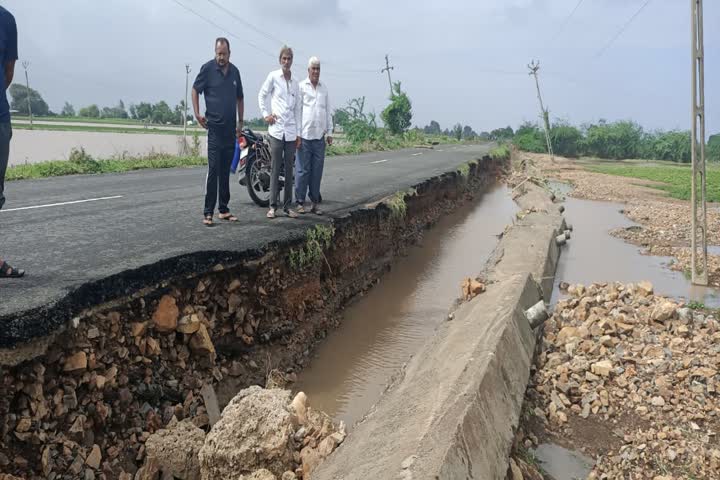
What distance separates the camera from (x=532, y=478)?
3748 mm

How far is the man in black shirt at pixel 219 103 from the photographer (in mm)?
5391

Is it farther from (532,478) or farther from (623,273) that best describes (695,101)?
(532,478)

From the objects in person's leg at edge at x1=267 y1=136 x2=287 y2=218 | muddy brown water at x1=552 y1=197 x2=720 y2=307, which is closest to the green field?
person's leg at edge at x1=267 y1=136 x2=287 y2=218

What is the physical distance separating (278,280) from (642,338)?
3600 mm

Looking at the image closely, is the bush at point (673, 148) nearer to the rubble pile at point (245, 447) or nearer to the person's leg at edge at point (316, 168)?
the person's leg at edge at point (316, 168)

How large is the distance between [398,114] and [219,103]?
38.4 meters

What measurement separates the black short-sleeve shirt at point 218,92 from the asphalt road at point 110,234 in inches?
42.7

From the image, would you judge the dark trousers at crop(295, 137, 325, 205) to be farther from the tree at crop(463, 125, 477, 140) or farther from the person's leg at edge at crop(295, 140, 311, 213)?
the tree at crop(463, 125, 477, 140)

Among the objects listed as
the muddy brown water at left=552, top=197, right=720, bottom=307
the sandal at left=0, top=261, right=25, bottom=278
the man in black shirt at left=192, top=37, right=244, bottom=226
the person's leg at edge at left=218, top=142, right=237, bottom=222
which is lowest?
the muddy brown water at left=552, top=197, right=720, bottom=307

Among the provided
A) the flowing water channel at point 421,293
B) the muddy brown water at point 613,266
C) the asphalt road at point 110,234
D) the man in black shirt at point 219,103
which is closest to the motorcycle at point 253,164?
the asphalt road at point 110,234

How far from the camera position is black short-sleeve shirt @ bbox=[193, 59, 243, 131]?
539cm

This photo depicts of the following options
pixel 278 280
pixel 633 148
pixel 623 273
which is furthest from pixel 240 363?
pixel 633 148

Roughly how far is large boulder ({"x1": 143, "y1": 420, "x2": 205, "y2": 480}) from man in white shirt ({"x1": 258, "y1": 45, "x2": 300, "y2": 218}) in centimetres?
353

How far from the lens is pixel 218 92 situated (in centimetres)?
542
